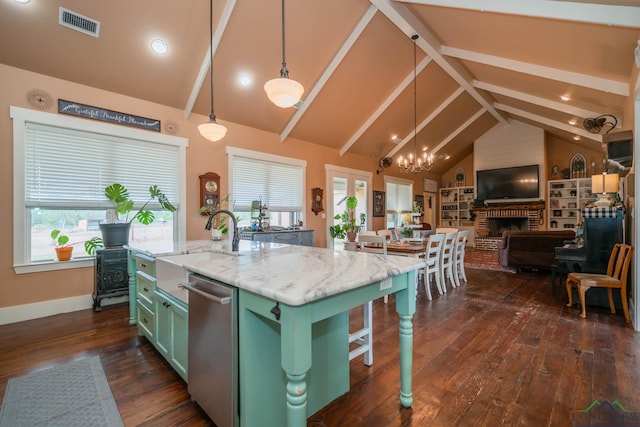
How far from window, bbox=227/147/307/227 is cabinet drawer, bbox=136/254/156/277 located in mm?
2269

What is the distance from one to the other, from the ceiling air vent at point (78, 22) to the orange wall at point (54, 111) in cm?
75

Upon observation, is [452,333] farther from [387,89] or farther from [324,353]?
[387,89]

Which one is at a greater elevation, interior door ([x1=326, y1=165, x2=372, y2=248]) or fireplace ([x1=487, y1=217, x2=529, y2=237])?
interior door ([x1=326, y1=165, x2=372, y2=248])

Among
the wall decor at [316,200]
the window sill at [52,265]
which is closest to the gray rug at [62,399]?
the window sill at [52,265]

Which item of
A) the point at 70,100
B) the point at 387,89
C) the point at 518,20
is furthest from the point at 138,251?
the point at 387,89

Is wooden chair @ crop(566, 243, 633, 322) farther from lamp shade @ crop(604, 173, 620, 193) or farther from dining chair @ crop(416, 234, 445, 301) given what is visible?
dining chair @ crop(416, 234, 445, 301)

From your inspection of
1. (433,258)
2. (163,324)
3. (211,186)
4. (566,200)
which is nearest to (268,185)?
(211,186)

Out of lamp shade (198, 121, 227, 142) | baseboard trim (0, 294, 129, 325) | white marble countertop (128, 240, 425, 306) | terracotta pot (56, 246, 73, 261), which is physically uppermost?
lamp shade (198, 121, 227, 142)

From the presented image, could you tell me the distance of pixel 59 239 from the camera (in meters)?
3.42

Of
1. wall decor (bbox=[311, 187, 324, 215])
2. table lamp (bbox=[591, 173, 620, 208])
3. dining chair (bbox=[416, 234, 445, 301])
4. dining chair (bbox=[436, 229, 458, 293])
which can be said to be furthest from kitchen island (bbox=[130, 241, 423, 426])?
wall decor (bbox=[311, 187, 324, 215])

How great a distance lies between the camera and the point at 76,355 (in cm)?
239

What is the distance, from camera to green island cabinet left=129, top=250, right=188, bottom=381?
1.86 meters

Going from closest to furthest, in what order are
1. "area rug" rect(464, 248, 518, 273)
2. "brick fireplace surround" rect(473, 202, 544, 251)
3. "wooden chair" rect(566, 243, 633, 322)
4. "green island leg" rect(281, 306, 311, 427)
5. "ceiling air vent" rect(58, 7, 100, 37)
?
"green island leg" rect(281, 306, 311, 427) < "ceiling air vent" rect(58, 7, 100, 37) < "wooden chair" rect(566, 243, 633, 322) < "area rug" rect(464, 248, 518, 273) < "brick fireplace surround" rect(473, 202, 544, 251)

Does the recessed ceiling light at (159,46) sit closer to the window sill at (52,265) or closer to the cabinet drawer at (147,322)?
the window sill at (52,265)
